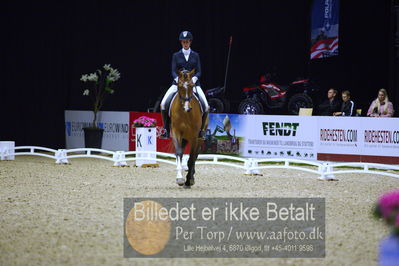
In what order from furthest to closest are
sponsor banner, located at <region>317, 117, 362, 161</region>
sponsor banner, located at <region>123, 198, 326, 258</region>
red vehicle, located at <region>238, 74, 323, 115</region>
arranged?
red vehicle, located at <region>238, 74, 323, 115</region>, sponsor banner, located at <region>317, 117, 362, 161</region>, sponsor banner, located at <region>123, 198, 326, 258</region>

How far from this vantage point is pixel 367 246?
19.2 ft

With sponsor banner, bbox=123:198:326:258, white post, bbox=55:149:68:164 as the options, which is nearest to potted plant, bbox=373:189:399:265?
sponsor banner, bbox=123:198:326:258

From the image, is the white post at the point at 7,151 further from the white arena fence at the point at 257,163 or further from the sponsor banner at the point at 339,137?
the sponsor banner at the point at 339,137

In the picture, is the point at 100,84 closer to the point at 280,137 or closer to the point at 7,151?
the point at 7,151

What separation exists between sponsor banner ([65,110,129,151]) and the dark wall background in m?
0.31

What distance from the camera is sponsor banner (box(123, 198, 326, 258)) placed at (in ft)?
18.4

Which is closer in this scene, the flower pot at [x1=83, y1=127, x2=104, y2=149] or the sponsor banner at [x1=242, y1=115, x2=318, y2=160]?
the sponsor banner at [x1=242, y1=115, x2=318, y2=160]

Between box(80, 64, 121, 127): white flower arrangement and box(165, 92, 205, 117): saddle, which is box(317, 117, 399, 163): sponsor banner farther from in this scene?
box(80, 64, 121, 127): white flower arrangement

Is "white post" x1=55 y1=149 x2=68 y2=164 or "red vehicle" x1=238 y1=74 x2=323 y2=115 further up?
"red vehicle" x1=238 y1=74 x2=323 y2=115

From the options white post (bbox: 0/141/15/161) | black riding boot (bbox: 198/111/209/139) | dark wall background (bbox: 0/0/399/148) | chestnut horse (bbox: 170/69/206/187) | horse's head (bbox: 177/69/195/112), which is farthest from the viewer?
dark wall background (bbox: 0/0/399/148)

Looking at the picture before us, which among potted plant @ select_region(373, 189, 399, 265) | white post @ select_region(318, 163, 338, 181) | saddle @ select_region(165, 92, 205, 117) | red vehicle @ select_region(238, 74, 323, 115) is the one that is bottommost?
white post @ select_region(318, 163, 338, 181)

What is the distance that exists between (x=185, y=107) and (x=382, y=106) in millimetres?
6174

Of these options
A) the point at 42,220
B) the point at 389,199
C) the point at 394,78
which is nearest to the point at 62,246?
the point at 42,220

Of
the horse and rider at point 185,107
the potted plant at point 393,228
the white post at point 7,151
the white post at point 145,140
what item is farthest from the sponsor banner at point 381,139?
the potted plant at point 393,228
